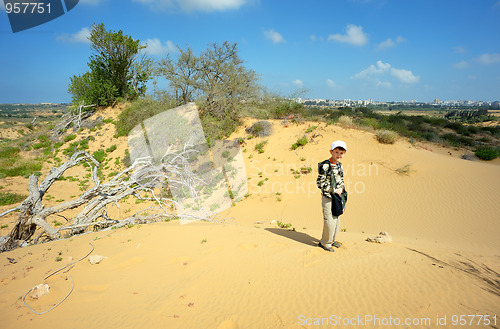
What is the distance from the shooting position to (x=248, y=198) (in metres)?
10.9

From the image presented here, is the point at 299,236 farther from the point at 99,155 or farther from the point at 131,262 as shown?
the point at 99,155

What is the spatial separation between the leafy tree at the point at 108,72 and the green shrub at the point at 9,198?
10.8m

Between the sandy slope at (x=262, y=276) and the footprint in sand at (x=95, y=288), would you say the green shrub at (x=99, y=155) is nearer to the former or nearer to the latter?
the sandy slope at (x=262, y=276)

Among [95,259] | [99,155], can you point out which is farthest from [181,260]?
[99,155]

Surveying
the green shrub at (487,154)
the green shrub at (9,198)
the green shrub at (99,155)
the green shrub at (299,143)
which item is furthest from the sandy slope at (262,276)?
the green shrub at (99,155)

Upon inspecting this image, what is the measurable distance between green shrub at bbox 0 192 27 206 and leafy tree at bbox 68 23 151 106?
1080 cm

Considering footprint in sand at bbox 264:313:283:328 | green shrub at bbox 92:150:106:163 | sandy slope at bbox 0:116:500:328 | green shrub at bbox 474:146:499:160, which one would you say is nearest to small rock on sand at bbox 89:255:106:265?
sandy slope at bbox 0:116:500:328

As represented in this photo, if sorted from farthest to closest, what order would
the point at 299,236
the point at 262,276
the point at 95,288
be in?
the point at 299,236 < the point at 262,276 < the point at 95,288

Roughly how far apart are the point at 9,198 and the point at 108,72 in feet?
44.8

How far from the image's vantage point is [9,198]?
399 inches

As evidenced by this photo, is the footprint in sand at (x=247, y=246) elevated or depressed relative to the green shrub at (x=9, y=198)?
elevated

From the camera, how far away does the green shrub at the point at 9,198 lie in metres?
9.86

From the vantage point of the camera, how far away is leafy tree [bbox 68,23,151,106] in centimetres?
1882

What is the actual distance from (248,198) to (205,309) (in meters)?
7.85
